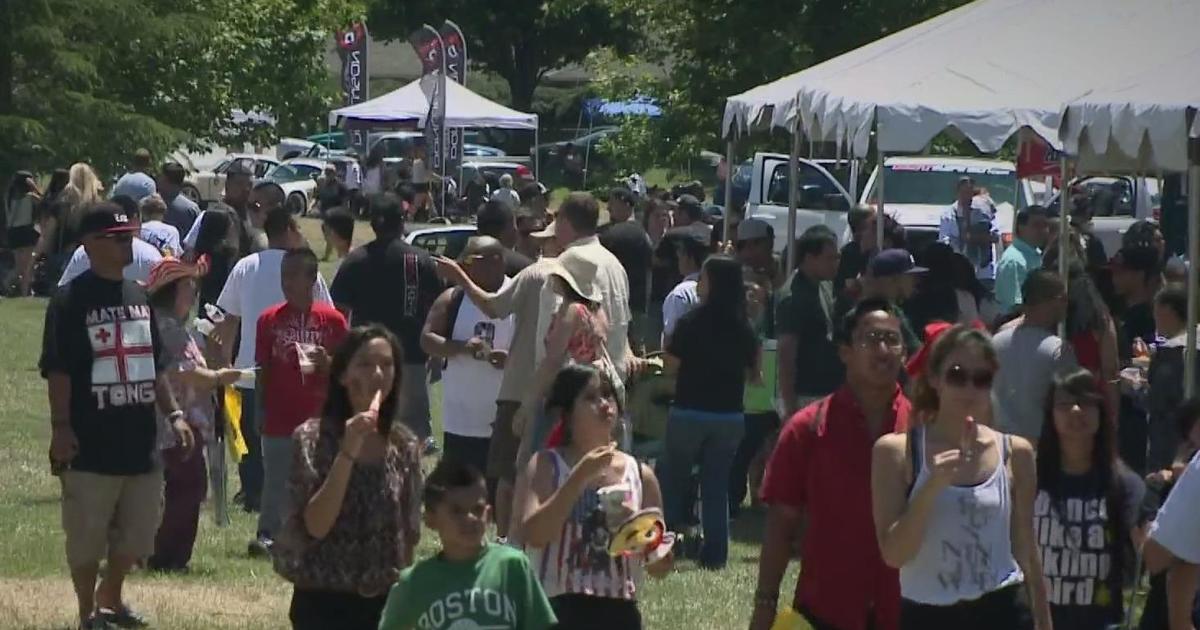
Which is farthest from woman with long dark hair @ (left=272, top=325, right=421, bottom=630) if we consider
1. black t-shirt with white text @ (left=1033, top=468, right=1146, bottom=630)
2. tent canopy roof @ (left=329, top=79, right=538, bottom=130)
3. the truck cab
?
tent canopy roof @ (left=329, top=79, right=538, bottom=130)

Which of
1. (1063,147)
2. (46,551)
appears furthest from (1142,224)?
(46,551)

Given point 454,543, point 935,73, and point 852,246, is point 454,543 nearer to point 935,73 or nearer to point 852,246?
point 935,73

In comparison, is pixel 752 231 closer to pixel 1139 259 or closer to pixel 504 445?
pixel 1139 259

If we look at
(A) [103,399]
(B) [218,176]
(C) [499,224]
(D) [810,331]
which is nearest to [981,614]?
(A) [103,399]

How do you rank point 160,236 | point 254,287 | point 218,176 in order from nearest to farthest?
point 254,287 < point 160,236 < point 218,176

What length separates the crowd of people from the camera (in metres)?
5.67

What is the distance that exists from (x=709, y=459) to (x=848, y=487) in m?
5.02

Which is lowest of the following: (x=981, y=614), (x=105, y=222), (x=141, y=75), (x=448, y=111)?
(x=981, y=614)

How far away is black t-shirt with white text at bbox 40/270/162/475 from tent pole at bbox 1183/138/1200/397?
16.6ft

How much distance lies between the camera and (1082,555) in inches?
287

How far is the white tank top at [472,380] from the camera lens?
34.9 ft

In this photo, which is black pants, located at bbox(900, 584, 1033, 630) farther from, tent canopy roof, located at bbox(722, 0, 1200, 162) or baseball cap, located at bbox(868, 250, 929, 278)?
tent canopy roof, located at bbox(722, 0, 1200, 162)

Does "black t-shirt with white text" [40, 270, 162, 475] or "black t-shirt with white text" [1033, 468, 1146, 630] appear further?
"black t-shirt with white text" [40, 270, 162, 475]

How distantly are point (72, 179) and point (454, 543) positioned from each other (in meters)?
14.4
